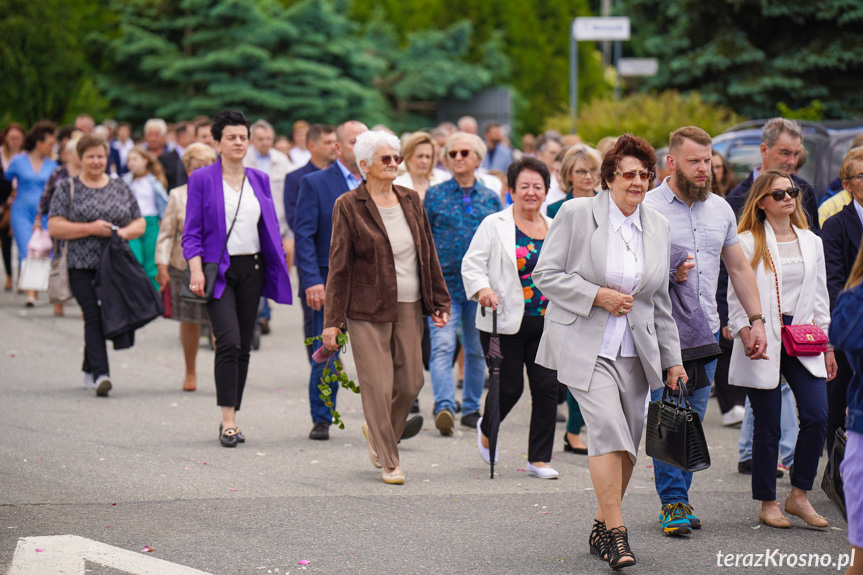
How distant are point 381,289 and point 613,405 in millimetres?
2037

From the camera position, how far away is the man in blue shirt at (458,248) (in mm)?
8969

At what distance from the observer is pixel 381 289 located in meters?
7.18

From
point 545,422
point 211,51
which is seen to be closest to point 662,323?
point 545,422

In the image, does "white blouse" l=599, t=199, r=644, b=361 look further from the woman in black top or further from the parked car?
the parked car

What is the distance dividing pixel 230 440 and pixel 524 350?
218 centimetres

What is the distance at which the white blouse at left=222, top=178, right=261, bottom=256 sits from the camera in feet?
26.9

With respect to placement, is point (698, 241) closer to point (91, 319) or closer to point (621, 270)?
point (621, 270)

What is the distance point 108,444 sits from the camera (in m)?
8.00

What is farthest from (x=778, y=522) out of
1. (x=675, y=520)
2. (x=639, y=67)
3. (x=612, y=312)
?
(x=639, y=67)

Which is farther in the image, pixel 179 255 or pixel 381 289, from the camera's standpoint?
pixel 179 255

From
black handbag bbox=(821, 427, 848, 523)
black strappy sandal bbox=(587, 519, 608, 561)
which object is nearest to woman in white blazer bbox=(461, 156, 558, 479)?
black strappy sandal bbox=(587, 519, 608, 561)

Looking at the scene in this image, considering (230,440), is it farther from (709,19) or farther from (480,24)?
(480,24)

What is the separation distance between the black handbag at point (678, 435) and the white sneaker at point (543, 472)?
169 cm

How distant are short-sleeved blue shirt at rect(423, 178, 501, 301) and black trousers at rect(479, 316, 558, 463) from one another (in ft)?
4.09
